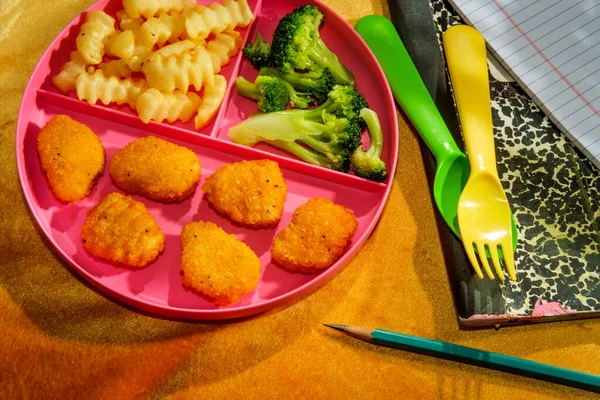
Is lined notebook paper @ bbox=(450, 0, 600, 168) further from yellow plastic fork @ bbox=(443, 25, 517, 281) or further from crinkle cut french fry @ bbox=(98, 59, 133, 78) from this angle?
crinkle cut french fry @ bbox=(98, 59, 133, 78)

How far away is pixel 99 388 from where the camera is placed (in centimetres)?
211

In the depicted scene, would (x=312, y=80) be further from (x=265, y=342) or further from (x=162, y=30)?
(x=265, y=342)

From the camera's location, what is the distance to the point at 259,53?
2420 mm

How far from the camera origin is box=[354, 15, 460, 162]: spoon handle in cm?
240

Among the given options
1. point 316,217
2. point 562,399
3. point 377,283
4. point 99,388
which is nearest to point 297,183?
point 316,217

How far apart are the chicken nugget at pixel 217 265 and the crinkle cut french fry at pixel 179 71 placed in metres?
0.58

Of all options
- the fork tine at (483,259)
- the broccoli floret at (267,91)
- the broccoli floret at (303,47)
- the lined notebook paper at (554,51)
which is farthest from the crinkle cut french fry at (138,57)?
the fork tine at (483,259)

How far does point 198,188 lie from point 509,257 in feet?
4.07

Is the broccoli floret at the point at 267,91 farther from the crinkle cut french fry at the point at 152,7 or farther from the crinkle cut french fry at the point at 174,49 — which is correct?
the crinkle cut french fry at the point at 152,7

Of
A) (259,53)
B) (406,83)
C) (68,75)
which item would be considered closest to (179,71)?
(259,53)

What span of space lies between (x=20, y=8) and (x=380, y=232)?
1.89 meters

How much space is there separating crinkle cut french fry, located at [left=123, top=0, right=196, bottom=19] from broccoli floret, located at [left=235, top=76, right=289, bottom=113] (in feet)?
1.27

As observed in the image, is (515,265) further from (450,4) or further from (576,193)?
(450,4)

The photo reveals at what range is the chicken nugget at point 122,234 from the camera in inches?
81.9
